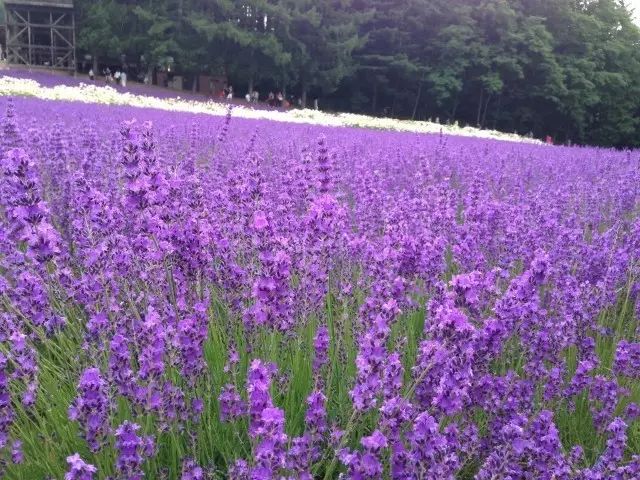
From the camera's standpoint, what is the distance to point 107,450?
1938 mm

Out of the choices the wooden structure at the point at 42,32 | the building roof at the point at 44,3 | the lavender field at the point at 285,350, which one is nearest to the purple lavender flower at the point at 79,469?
the lavender field at the point at 285,350

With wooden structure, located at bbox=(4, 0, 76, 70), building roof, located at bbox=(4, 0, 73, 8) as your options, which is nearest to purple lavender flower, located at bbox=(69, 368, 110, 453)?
wooden structure, located at bbox=(4, 0, 76, 70)

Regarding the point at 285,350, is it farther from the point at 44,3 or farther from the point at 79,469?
the point at 44,3

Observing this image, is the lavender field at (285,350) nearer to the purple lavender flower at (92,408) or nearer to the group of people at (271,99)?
the purple lavender flower at (92,408)

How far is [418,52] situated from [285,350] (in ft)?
118

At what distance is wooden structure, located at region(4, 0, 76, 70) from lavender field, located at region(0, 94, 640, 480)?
113ft

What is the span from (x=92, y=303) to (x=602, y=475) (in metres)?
1.92

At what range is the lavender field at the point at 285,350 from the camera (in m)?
1.80

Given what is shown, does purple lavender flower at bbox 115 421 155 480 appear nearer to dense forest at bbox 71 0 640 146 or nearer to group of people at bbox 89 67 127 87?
group of people at bbox 89 67 127 87

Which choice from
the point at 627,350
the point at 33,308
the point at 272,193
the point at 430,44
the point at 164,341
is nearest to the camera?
the point at 164,341

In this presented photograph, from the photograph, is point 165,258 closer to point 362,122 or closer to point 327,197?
point 327,197

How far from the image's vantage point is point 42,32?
37781mm

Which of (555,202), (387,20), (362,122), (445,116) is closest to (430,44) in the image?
(387,20)

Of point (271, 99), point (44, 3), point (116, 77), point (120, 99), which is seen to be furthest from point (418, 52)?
point (120, 99)
